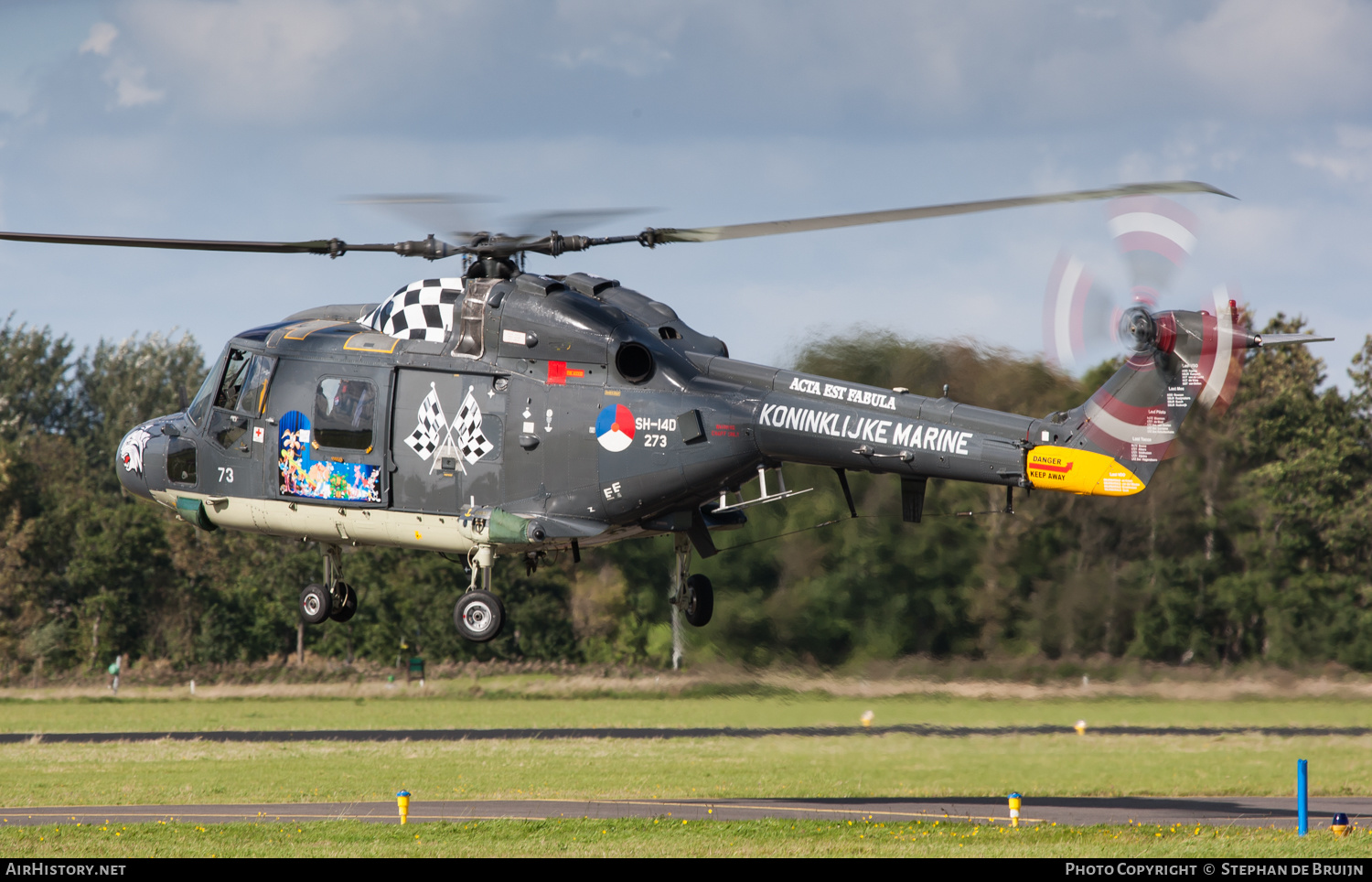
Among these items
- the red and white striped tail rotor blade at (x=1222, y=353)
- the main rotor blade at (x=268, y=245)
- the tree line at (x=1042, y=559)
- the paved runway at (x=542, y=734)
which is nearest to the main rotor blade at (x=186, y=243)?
the main rotor blade at (x=268, y=245)

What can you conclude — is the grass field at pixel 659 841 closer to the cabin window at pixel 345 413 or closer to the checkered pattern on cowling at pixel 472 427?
the checkered pattern on cowling at pixel 472 427

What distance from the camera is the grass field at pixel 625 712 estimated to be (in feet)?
102

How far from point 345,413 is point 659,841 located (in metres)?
8.03

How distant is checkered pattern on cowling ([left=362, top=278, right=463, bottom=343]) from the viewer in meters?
20.5

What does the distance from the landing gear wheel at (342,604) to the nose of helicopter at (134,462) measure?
11.8 ft

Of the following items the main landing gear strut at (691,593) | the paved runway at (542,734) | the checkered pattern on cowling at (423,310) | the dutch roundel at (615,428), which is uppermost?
the checkered pattern on cowling at (423,310)

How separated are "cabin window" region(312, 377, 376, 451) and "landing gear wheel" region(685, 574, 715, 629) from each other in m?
5.16

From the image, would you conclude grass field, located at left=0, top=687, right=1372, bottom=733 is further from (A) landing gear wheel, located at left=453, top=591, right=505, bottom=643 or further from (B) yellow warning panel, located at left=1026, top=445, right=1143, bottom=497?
(B) yellow warning panel, located at left=1026, top=445, right=1143, bottom=497

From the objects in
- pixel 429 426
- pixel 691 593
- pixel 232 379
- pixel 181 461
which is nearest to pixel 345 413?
pixel 429 426

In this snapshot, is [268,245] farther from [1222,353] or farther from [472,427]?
[1222,353]

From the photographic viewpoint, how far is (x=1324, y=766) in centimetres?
3397
